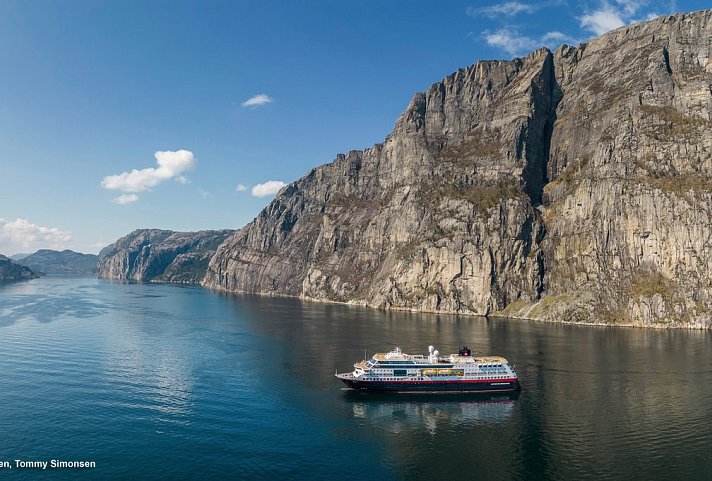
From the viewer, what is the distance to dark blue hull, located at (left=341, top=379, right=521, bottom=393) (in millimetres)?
112562

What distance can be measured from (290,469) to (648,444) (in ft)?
188

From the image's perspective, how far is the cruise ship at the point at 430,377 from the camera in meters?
113

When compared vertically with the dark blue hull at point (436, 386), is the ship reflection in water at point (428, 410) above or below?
below

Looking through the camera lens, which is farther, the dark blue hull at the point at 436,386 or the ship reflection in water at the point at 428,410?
the dark blue hull at the point at 436,386

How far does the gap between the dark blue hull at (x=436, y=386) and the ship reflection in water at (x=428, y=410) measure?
4.41 ft

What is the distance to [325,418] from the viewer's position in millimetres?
92750

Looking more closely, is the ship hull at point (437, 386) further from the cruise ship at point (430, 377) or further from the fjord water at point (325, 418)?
the fjord water at point (325, 418)

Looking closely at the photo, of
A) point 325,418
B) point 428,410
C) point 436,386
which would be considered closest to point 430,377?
point 436,386

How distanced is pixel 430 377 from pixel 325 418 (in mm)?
31460

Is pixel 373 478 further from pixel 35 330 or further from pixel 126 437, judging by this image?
pixel 35 330

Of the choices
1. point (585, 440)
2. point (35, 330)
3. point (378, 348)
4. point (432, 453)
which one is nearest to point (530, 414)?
point (585, 440)

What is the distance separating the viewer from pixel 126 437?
79750 mm

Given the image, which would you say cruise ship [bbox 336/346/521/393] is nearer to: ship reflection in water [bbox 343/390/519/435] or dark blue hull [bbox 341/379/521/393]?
dark blue hull [bbox 341/379/521/393]

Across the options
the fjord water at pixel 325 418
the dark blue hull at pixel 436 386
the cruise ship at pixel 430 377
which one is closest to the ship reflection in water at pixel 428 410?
the fjord water at pixel 325 418
